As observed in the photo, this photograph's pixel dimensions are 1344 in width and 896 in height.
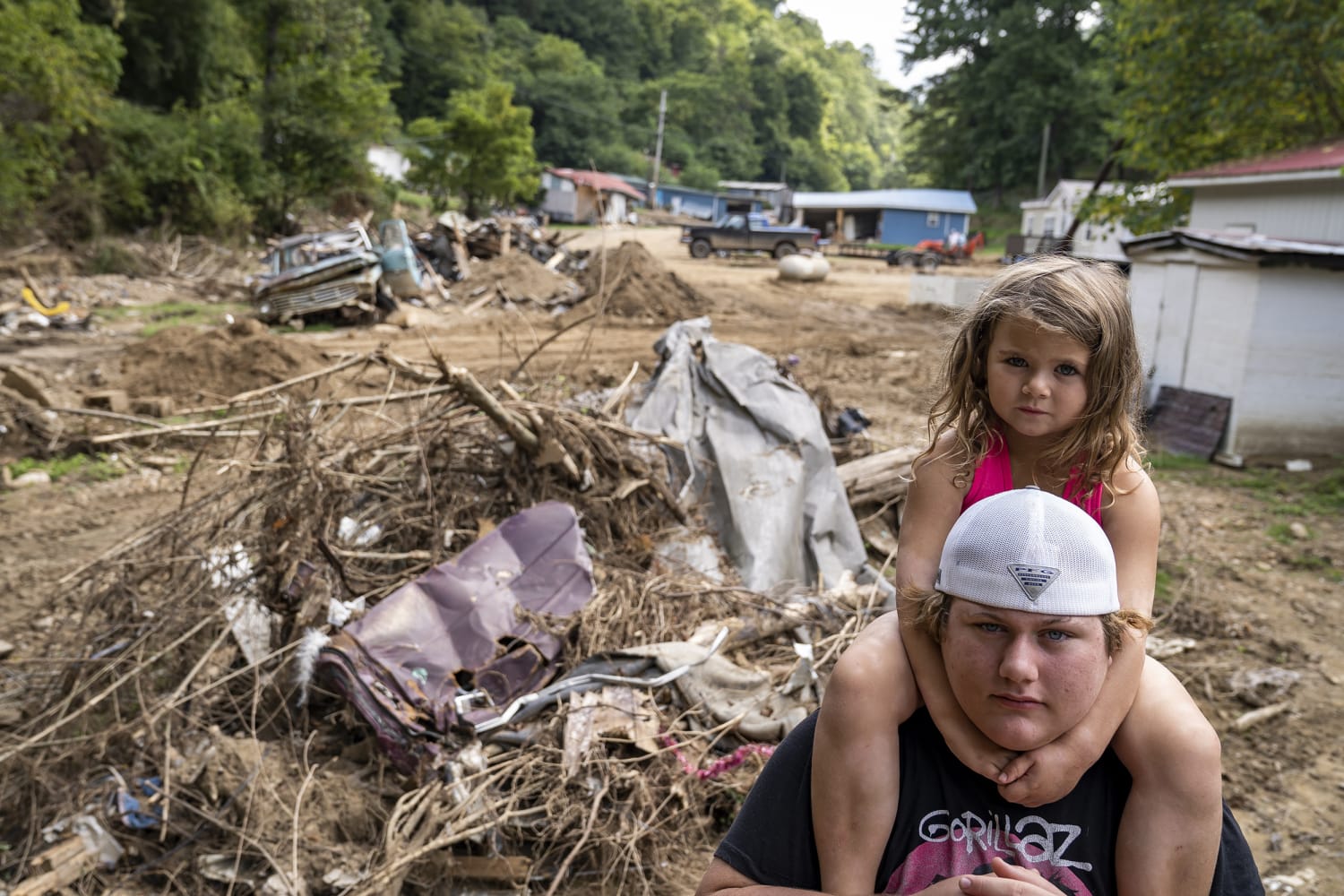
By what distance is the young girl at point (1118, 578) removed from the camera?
4.67 ft

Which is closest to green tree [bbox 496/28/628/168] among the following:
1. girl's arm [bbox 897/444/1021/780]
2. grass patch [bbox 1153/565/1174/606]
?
grass patch [bbox 1153/565/1174/606]

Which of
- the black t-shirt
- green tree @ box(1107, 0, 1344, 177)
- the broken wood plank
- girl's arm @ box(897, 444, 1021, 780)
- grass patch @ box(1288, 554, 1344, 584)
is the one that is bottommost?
grass patch @ box(1288, 554, 1344, 584)

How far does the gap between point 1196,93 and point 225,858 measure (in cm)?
1317

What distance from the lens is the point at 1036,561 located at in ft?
4.43

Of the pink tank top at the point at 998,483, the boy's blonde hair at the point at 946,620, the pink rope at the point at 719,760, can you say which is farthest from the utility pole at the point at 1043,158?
the boy's blonde hair at the point at 946,620

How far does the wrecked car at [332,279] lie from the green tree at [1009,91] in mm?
40735

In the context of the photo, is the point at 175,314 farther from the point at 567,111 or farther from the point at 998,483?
the point at 567,111

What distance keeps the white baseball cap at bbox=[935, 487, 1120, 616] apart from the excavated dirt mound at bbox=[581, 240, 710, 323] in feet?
50.3

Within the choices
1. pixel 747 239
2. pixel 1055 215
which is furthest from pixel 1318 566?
pixel 1055 215

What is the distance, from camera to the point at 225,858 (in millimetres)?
3502

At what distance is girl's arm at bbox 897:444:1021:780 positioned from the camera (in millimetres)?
1448

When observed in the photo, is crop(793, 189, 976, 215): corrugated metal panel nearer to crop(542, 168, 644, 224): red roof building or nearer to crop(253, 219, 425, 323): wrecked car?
crop(542, 168, 644, 224): red roof building

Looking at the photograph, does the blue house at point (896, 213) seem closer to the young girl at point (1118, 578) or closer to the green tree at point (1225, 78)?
the green tree at point (1225, 78)

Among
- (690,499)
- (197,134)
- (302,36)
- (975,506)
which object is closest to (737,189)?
(302,36)
